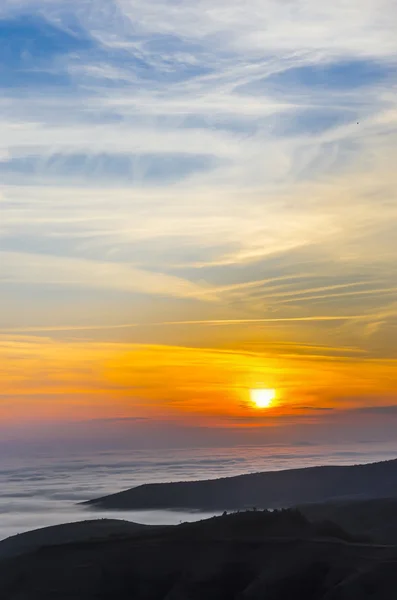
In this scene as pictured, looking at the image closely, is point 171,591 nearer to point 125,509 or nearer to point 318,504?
point 318,504

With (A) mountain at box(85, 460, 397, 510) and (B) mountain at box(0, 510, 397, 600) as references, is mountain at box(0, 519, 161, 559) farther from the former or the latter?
(A) mountain at box(85, 460, 397, 510)

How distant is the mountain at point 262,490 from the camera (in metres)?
125

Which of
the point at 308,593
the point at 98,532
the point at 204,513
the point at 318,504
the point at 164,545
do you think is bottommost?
the point at 308,593

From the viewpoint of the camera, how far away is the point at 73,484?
173 meters

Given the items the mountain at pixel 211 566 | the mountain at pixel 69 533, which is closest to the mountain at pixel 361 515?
the mountain at pixel 69 533

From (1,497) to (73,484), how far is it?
24.3m

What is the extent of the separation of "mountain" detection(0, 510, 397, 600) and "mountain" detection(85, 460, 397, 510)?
63186 millimetres

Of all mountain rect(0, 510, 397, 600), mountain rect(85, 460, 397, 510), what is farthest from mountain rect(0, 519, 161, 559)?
mountain rect(85, 460, 397, 510)

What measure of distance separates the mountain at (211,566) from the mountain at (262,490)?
6319 cm

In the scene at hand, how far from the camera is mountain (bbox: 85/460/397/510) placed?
125m

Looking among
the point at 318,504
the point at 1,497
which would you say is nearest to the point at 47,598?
the point at 318,504

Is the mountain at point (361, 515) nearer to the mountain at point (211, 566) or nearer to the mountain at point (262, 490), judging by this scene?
the mountain at point (211, 566)

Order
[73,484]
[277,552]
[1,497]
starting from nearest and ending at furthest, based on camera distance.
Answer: [277,552]
[1,497]
[73,484]

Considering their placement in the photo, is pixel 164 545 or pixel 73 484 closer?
pixel 164 545
